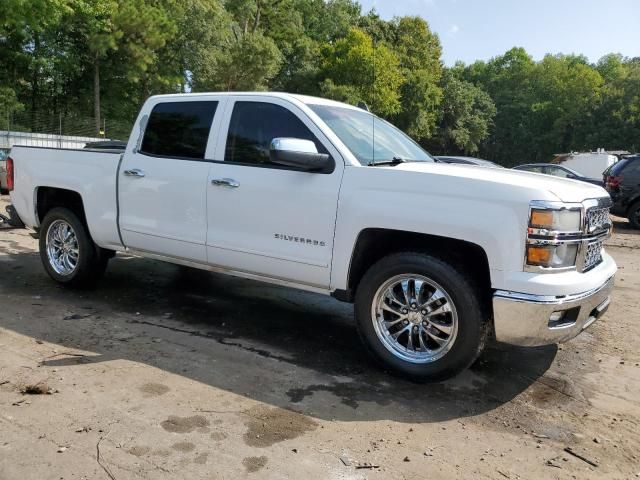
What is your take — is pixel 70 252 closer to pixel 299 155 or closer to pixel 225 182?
pixel 225 182

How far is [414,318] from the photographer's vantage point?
13.0 ft

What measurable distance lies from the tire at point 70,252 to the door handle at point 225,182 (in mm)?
1941

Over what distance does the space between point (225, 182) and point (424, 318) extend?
1.96 metres

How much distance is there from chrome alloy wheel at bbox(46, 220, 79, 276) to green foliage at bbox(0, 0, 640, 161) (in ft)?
62.3

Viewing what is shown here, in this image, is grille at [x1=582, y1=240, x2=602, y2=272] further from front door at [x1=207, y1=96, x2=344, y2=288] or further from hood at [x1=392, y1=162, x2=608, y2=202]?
front door at [x1=207, y1=96, x2=344, y2=288]

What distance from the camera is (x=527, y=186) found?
358cm

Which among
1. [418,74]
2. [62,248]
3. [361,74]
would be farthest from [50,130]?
[418,74]

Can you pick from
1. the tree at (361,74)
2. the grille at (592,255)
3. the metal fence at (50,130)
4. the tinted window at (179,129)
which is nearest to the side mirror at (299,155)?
the tinted window at (179,129)

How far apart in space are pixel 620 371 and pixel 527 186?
1.91 metres

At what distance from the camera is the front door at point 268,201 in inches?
167

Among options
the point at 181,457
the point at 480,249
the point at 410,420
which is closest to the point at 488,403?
the point at 410,420

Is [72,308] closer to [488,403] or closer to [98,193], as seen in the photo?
[98,193]

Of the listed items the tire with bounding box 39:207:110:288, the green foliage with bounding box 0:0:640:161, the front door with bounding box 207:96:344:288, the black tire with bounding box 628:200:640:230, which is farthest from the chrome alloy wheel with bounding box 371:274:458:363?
the green foliage with bounding box 0:0:640:161

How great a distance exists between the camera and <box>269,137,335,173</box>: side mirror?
401cm
